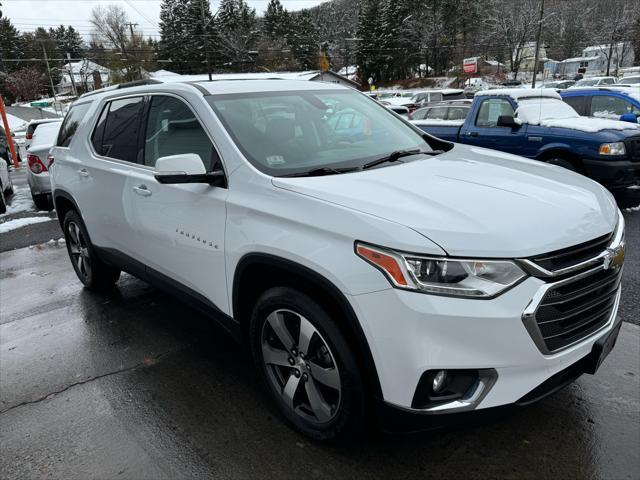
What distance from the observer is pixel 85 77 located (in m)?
68.4

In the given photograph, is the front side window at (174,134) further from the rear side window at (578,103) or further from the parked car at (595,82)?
the parked car at (595,82)

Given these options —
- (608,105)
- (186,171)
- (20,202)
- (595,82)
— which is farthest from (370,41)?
(186,171)

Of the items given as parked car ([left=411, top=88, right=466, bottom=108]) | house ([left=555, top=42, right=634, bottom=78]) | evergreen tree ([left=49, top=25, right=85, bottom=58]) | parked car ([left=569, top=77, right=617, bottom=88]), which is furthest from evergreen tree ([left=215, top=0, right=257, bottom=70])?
house ([left=555, top=42, right=634, bottom=78])

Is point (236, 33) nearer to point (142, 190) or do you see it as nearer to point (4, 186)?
point (4, 186)

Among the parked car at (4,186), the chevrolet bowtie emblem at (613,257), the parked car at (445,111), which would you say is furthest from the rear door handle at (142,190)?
the parked car at (445,111)

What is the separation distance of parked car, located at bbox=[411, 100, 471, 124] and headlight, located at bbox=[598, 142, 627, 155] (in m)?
3.30

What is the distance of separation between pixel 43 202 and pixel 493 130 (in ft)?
27.2

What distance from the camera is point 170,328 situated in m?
4.09

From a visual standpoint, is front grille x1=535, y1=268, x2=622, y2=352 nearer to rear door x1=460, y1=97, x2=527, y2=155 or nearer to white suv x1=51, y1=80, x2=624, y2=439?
white suv x1=51, y1=80, x2=624, y2=439

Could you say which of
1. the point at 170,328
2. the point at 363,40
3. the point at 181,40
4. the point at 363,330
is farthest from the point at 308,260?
the point at 181,40

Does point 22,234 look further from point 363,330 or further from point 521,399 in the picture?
point 521,399

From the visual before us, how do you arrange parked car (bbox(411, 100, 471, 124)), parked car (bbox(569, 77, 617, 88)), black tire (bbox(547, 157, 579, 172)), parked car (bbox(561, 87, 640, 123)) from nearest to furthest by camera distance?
black tire (bbox(547, 157, 579, 172)), parked car (bbox(411, 100, 471, 124)), parked car (bbox(561, 87, 640, 123)), parked car (bbox(569, 77, 617, 88))

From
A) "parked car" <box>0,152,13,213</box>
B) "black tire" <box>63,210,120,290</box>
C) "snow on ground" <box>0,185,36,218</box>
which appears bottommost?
"snow on ground" <box>0,185,36,218</box>

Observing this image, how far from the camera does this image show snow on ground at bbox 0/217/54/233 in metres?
8.18
